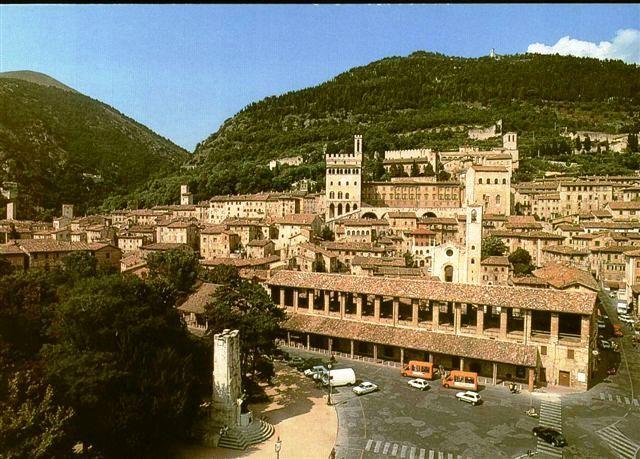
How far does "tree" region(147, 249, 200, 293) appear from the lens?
48.9 metres

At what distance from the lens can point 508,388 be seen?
106 feet

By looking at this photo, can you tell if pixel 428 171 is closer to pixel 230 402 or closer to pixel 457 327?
pixel 457 327

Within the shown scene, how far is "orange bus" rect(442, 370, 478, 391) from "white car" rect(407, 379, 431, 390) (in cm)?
130

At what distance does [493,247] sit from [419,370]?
108 ft

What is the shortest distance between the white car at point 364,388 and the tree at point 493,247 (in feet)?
109

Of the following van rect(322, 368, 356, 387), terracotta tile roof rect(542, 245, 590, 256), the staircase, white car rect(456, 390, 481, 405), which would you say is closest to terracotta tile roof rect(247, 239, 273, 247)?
van rect(322, 368, 356, 387)

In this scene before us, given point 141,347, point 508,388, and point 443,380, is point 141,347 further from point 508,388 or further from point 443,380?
point 508,388

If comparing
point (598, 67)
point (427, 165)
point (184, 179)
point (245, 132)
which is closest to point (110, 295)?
point (427, 165)

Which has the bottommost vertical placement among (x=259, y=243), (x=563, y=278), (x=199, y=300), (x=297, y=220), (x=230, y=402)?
(x=230, y=402)

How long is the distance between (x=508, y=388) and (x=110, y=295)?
84.3 feet

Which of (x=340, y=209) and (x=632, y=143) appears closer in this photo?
(x=340, y=209)

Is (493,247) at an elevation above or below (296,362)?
above

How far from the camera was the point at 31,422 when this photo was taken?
16859mm

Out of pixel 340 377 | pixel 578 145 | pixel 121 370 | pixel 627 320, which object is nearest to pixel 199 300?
pixel 340 377
